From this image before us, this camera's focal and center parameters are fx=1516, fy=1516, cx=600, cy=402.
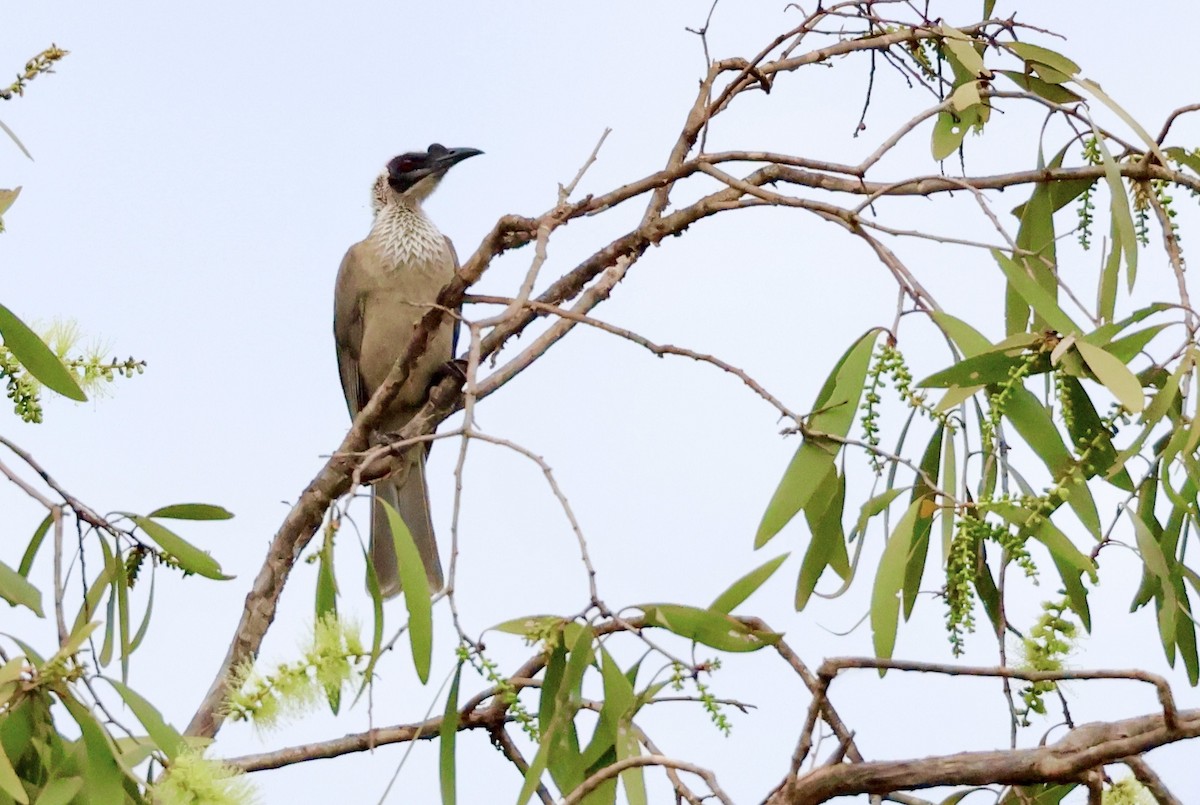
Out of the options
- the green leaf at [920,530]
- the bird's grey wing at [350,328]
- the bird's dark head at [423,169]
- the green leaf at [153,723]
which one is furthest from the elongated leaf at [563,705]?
the bird's dark head at [423,169]

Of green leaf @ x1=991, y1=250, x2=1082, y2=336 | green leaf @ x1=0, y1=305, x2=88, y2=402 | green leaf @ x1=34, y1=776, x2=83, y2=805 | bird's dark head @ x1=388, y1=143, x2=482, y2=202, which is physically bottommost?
green leaf @ x1=34, y1=776, x2=83, y2=805

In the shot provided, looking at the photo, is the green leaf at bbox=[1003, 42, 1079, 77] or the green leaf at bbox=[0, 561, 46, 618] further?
the green leaf at bbox=[1003, 42, 1079, 77]

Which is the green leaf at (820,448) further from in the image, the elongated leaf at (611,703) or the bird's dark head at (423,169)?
the bird's dark head at (423,169)

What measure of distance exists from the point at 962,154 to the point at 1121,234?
53 cm

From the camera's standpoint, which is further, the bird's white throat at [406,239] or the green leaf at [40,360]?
the bird's white throat at [406,239]

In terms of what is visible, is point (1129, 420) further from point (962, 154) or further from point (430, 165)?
point (430, 165)

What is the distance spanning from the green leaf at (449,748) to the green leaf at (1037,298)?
1075 mm

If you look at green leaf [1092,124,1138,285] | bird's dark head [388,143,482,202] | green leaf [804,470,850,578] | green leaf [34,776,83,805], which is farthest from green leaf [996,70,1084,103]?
bird's dark head [388,143,482,202]

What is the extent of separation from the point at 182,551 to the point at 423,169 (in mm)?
3774

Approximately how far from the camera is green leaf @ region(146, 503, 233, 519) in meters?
2.64

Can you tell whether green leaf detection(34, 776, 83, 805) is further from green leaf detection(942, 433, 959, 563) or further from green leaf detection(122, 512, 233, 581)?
green leaf detection(942, 433, 959, 563)

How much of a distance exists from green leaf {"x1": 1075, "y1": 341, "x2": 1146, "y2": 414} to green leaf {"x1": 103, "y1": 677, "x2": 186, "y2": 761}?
1.40 metres

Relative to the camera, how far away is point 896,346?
230cm

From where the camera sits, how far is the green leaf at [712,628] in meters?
2.21
